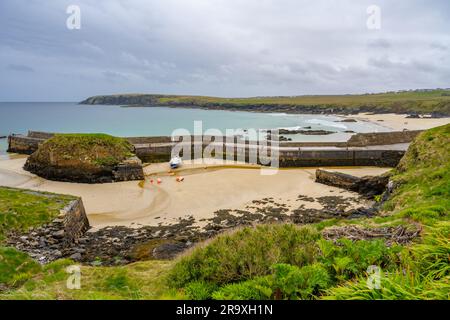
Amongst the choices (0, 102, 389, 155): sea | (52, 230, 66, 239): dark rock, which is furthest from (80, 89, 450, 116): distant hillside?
(52, 230, 66, 239): dark rock

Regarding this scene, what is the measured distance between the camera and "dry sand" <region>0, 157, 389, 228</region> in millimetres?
13992

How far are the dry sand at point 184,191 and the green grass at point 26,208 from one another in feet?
6.26

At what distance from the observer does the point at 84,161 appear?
1984 cm

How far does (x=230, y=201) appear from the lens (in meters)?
15.5

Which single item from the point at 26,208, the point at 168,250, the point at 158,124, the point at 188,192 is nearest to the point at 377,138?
the point at 188,192

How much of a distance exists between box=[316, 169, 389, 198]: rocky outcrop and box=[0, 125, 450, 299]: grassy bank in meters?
7.60

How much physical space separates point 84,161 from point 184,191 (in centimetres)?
715

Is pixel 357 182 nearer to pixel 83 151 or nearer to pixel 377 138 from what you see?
pixel 377 138

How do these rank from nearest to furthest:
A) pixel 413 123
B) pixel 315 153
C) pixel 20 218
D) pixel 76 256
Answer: pixel 76 256 < pixel 20 218 < pixel 315 153 < pixel 413 123

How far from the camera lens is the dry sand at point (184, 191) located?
45.9 feet

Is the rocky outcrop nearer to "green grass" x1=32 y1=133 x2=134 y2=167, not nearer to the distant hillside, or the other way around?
"green grass" x1=32 y1=133 x2=134 y2=167

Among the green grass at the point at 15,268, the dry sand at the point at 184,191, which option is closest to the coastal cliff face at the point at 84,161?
the dry sand at the point at 184,191
